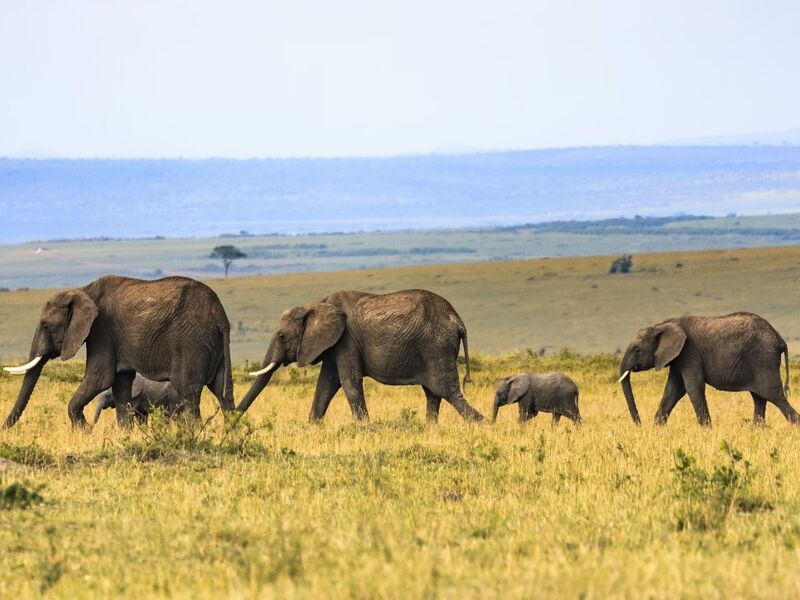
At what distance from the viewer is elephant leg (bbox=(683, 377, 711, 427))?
2006cm

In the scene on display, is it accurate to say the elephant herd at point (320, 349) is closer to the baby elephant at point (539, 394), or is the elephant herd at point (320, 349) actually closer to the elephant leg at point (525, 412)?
the baby elephant at point (539, 394)

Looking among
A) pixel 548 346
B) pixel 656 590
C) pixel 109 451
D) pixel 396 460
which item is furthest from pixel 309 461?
pixel 548 346

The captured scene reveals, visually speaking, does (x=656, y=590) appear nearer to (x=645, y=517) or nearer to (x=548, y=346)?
(x=645, y=517)

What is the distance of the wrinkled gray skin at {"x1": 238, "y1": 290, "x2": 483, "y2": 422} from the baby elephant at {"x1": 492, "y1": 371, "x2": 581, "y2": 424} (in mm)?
1955

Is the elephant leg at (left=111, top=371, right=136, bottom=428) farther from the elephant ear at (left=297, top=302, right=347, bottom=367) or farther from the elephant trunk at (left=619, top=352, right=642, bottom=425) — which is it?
the elephant trunk at (left=619, top=352, right=642, bottom=425)

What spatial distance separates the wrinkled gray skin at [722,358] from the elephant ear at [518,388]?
6.01ft

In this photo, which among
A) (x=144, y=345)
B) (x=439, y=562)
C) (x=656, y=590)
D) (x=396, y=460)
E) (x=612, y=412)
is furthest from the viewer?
(x=612, y=412)

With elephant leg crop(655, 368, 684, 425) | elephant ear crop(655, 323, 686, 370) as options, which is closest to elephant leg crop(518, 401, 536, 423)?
elephant leg crop(655, 368, 684, 425)

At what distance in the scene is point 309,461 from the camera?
576 inches

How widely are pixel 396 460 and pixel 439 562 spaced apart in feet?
16.5

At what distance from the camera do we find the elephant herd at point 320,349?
18281mm

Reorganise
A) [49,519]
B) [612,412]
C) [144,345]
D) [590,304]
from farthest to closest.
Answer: [590,304], [612,412], [144,345], [49,519]

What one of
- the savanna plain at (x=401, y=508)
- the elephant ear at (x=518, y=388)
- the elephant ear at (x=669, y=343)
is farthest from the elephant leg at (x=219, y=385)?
the elephant ear at (x=669, y=343)

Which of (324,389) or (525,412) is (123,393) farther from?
(525,412)
